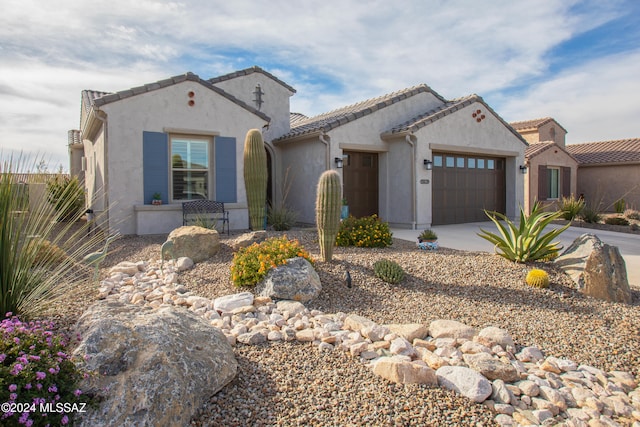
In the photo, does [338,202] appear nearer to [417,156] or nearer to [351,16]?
[351,16]

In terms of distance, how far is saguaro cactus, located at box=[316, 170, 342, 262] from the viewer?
21.8 ft

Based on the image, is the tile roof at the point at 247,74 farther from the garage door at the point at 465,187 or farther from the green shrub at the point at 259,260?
the green shrub at the point at 259,260

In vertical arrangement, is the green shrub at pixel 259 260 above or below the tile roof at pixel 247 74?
below

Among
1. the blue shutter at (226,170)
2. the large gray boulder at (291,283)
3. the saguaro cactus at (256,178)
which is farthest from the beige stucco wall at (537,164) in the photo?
the large gray boulder at (291,283)

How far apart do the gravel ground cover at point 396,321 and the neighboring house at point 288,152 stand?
7.82ft

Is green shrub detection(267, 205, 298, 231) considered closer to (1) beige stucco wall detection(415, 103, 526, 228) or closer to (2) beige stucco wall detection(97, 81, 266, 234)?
(2) beige stucco wall detection(97, 81, 266, 234)

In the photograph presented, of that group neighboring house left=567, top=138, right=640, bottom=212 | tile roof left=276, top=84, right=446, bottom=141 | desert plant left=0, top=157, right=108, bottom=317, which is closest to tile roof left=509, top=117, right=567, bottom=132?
neighboring house left=567, top=138, right=640, bottom=212

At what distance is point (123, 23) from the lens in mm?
7703

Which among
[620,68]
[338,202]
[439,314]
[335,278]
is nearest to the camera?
[439,314]

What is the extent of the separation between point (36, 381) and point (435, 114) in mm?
12290

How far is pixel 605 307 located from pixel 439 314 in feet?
7.52

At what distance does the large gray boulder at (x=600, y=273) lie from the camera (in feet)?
19.3

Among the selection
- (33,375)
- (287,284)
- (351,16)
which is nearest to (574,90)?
(351,16)

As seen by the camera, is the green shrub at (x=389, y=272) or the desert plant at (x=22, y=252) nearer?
the desert plant at (x=22, y=252)
